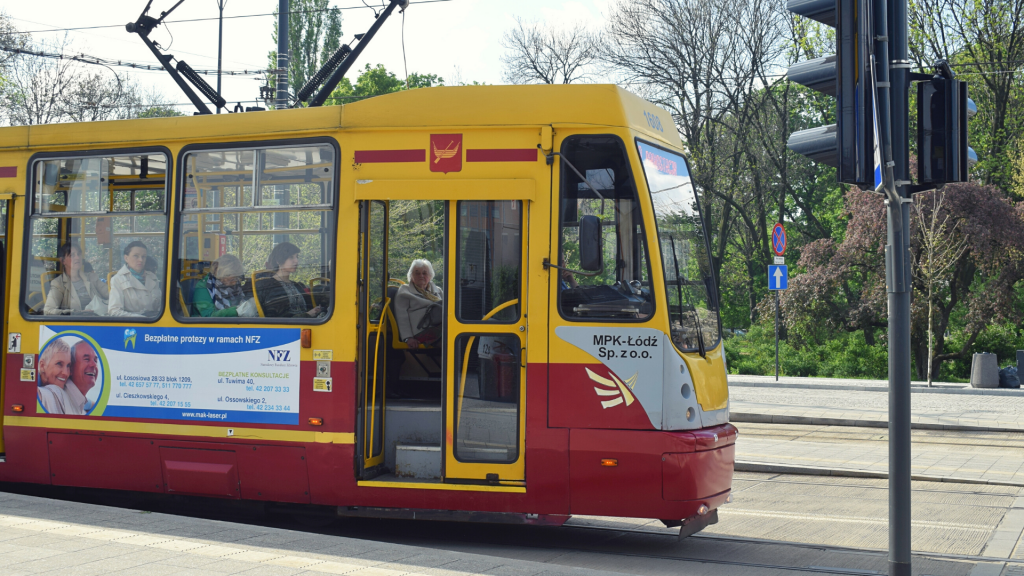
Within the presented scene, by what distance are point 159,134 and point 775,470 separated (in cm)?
739

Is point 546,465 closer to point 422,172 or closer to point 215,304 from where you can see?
point 422,172

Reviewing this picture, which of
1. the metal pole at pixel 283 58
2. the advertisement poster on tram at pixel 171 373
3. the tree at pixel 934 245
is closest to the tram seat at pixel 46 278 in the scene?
the advertisement poster on tram at pixel 171 373

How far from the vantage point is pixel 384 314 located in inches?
286

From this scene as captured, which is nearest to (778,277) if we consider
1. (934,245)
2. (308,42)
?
(934,245)

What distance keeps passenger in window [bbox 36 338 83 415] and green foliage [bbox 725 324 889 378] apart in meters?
22.4

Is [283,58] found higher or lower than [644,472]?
higher

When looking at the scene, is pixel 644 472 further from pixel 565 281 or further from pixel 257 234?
pixel 257 234

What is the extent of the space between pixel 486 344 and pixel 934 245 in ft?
63.3

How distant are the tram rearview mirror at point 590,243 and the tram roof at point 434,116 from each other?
2.46 ft

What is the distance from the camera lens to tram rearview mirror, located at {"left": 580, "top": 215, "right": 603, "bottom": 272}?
252 inches

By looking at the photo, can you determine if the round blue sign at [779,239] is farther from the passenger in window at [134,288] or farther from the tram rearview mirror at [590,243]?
the passenger in window at [134,288]

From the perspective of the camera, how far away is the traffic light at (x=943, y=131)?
5004mm

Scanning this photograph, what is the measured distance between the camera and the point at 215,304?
7.51 meters

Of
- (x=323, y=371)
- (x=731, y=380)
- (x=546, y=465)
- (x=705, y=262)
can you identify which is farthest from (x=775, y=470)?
(x=731, y=380)
